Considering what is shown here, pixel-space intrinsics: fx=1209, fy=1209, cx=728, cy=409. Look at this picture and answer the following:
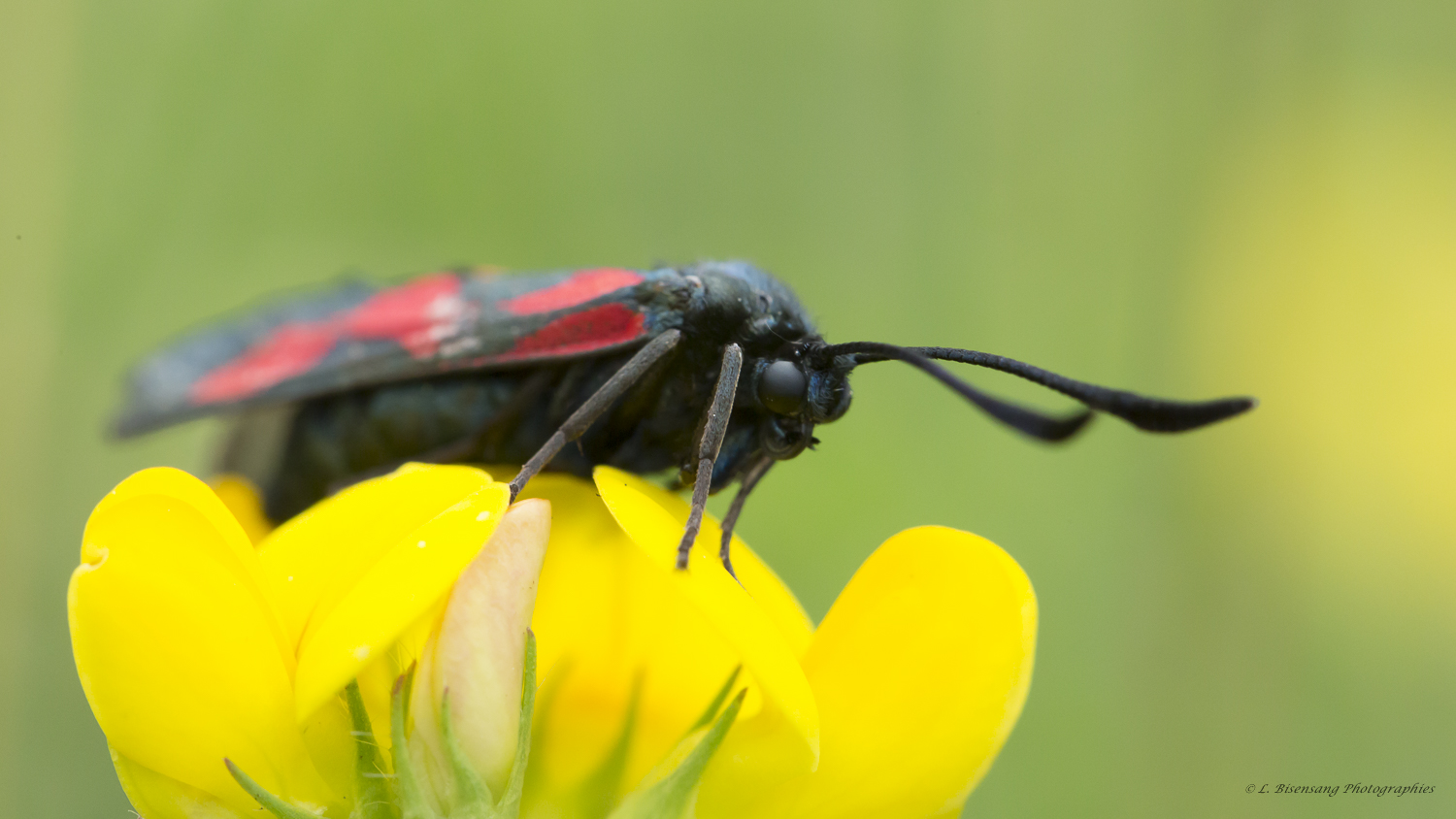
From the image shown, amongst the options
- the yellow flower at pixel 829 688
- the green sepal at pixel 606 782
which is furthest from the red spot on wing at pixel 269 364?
the green sepal at pixel 606 782

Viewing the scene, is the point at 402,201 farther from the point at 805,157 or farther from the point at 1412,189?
the point at 1412,189

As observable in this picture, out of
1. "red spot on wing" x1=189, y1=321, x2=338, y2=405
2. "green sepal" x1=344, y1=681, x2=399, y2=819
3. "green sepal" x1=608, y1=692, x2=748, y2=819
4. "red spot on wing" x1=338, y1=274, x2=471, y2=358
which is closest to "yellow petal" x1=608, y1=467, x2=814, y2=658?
"green sepal" x1=608, y1=692, x2=748, y2=819

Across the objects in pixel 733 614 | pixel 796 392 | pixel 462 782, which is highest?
pixel 796 392

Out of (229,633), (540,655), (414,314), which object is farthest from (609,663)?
(414,314)

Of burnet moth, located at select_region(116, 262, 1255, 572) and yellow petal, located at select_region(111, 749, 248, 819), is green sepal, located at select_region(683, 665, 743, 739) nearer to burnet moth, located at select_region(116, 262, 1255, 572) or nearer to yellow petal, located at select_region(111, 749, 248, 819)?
burnet moth, located at select_region(116, 262, 1255, 572)

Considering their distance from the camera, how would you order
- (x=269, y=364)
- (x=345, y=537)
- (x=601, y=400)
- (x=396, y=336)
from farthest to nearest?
1. (x=269, y=364)
2. (x=396, y=336)
3. (x=601, y=400)
4. (x=345, y=537)

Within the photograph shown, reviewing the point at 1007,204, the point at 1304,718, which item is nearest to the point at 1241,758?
the point at 1304,718

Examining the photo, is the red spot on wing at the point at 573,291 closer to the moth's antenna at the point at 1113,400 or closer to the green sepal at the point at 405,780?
the moth's antenna at the point at 1113,400

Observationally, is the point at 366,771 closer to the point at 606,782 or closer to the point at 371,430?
the point at 606,782
